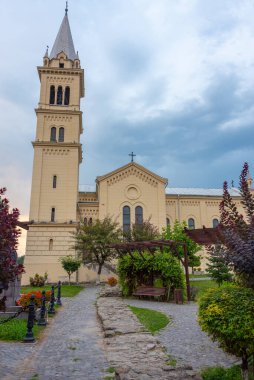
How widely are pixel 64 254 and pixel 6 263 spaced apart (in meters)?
27.4

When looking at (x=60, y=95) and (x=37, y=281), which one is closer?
(x=37, y=281)

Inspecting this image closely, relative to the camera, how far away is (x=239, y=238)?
5359 millimetres

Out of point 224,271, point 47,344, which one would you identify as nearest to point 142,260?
point 224,271

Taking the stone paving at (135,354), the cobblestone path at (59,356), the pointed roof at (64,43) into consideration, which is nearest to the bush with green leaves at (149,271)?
the stone paving at (135,354)

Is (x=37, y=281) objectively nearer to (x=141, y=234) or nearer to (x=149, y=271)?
(x=141, y=234)

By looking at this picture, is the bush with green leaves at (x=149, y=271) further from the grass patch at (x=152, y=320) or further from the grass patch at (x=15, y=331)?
the grass patch at (x=15, y=331)

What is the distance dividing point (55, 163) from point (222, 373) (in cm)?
3153

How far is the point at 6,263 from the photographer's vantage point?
5.36 m

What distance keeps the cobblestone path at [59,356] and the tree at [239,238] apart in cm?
311

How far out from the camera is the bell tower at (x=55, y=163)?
1256 inches

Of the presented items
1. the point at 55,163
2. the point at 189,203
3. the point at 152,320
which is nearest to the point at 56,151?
the point at 55,163

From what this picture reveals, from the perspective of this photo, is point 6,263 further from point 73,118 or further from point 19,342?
point 73,118

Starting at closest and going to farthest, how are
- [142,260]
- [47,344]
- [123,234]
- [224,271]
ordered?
[47,344] → [142,260] → [224,271] → [123,234]

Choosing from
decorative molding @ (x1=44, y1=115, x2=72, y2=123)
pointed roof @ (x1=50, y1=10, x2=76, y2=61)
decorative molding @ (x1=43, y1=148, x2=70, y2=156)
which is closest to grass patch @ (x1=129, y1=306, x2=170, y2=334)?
decorative molding @ (x1=43, y1=148, x2=70, y2=156)
